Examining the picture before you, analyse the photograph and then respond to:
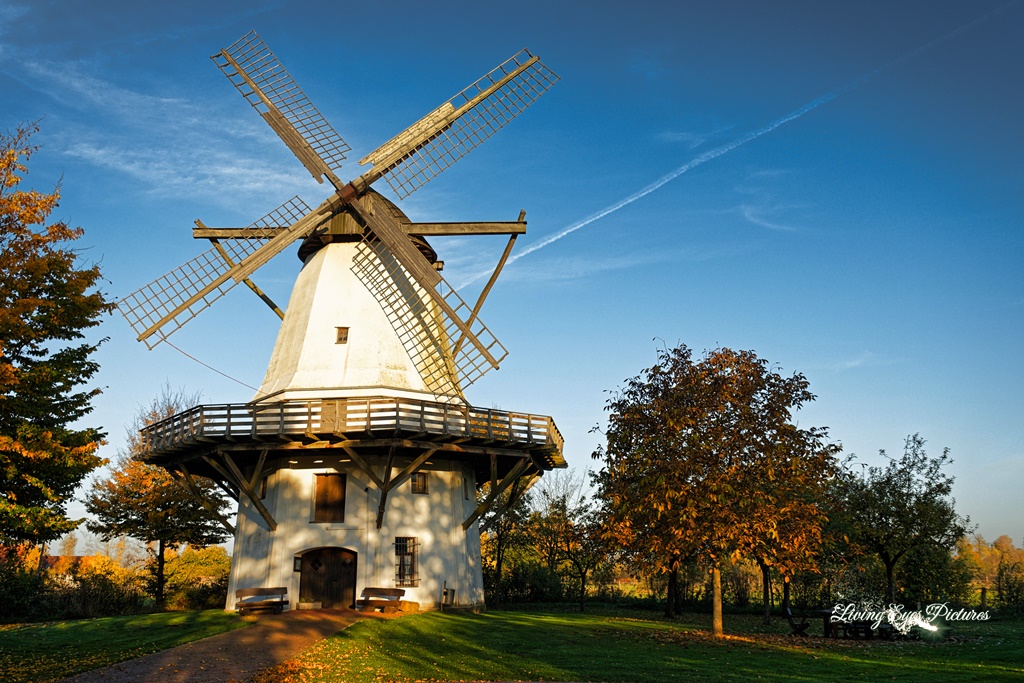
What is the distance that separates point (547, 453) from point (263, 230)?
12.0 metres

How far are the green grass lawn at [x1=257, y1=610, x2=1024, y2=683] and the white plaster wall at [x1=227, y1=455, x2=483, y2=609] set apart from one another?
6.87ft

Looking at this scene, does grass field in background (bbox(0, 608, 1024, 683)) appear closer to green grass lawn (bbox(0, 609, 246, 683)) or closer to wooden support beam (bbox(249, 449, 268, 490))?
green grass lawn (bbox(0, 609, 246, 683))

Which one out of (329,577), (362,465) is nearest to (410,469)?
(362,465)

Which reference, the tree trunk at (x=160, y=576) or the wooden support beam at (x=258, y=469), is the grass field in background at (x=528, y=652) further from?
the tree trunk at (x=160, y=576)

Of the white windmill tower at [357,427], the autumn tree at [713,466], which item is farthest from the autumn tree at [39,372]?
the autumn tree at [713,466]

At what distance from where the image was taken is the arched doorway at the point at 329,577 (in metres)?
23.6

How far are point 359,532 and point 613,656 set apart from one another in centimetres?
990

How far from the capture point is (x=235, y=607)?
24250 millimetres

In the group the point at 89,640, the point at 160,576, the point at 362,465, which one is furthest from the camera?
the point at 160,576

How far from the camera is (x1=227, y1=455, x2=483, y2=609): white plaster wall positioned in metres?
23.6

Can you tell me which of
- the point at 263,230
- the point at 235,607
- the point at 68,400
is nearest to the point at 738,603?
the point at 235,607

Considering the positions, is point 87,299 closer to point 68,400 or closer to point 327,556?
point 68,400

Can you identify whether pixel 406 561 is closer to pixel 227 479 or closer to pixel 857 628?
pixel 227 479

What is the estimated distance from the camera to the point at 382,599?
22438mm
